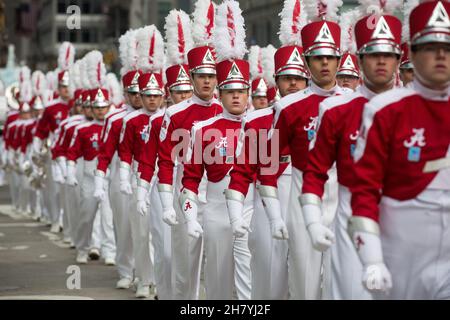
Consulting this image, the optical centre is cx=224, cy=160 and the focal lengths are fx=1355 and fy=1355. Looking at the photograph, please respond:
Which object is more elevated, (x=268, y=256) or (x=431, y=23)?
(x=431, y=23)

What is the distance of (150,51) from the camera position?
50.0ft

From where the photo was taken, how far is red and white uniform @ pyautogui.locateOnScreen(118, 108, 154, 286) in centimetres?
1445

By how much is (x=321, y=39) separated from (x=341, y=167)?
1.78m

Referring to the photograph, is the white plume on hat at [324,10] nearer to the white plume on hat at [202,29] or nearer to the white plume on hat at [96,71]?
the white plume on hat at [202,29]

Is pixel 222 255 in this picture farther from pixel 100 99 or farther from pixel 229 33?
pixel 100 99

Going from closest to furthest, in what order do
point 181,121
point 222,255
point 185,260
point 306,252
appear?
1. point 306,252
2. point 222,255
3. point 185,260
4. point 181,121

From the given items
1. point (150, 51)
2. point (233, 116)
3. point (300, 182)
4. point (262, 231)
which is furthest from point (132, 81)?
point (300, 182)

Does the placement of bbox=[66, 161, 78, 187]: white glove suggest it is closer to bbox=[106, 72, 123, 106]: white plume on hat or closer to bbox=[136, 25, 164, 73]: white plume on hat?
bbox=[106, 72, 123, 106]: white plume on hat

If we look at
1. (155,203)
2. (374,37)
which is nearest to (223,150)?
(155,203)

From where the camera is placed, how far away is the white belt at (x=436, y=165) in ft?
23.6

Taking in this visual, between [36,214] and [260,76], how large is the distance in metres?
11.9

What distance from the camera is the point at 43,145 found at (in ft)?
81.3

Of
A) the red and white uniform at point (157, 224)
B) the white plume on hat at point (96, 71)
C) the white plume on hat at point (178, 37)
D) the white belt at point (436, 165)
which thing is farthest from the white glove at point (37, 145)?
the white belt at point (436, 165)
